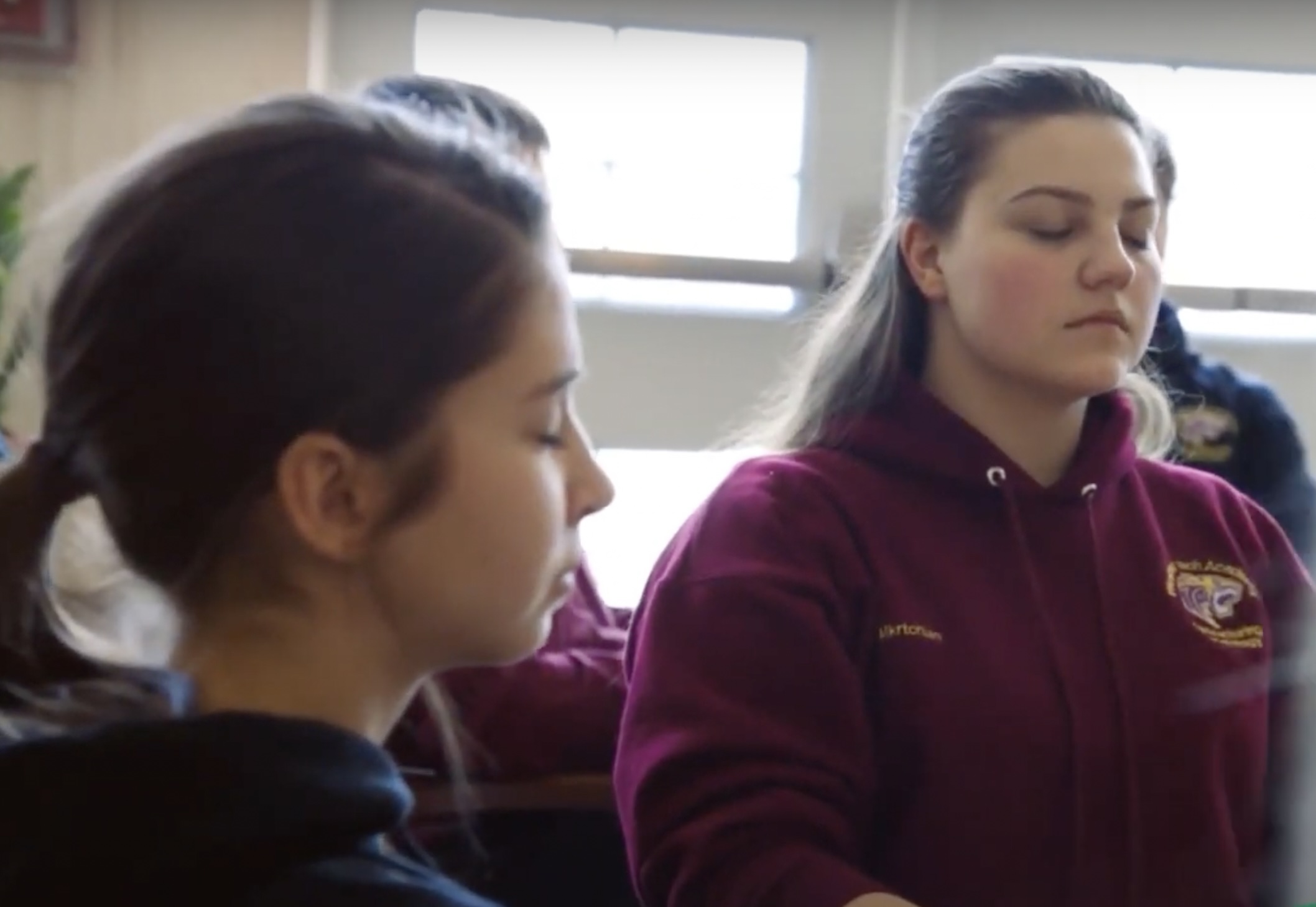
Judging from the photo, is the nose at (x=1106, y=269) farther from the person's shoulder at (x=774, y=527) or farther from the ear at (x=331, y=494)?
the ear at (x=331, y=494)

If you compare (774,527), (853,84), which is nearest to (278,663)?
(774,527)

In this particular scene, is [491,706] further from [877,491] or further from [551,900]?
[877,491]

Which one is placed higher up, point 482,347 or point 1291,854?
point 482,347

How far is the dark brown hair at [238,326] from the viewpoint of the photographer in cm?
63

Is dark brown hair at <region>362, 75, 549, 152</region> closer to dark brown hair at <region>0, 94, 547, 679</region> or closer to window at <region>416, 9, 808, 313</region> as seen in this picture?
dark brown hair at <region>0, 94, 547, 679</region>

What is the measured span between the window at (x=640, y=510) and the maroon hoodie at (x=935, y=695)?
0.84 metres

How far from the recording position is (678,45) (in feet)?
6.75

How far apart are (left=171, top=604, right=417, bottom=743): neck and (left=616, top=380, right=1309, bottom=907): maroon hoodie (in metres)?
0.35

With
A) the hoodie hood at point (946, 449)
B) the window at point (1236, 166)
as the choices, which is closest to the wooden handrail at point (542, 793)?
the hoodie hood at point (946, 449)

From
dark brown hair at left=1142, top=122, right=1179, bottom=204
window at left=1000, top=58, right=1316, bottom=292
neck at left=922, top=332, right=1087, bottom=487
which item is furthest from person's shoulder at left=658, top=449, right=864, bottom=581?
window at left=1000, top=58, right=1316, bottom=292

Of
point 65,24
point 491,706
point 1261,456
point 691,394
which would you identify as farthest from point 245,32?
point 1261,456

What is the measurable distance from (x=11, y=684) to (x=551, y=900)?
0.83 m

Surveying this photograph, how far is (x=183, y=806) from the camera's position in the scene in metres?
0.56

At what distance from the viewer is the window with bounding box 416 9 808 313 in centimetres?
204
